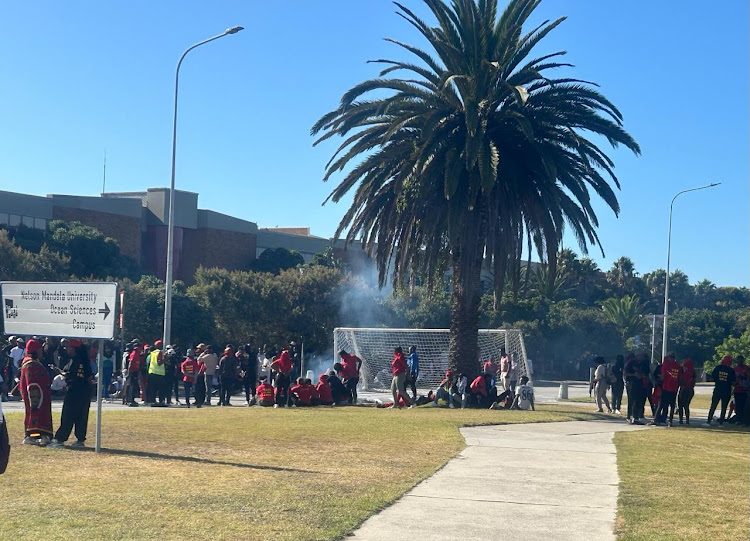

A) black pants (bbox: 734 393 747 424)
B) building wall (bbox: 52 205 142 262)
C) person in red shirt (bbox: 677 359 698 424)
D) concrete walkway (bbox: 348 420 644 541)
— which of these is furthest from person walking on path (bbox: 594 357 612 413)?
building wall (bbox: 52 205 142 262)

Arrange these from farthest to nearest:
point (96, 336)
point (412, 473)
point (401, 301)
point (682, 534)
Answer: point (401, 301)
point (96, 336)
point (412, 473)
point (682, 534)

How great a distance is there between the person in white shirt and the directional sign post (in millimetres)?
13297

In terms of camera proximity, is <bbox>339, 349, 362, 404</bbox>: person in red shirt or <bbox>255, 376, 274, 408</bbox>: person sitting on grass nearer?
<bbox>255, 376, 274, 408</bbox>: person sitting on grass

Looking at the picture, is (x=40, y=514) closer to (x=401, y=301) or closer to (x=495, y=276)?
(x=495, y=276)

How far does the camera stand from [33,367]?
1291cm

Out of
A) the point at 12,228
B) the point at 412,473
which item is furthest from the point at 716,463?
the point at 12,228

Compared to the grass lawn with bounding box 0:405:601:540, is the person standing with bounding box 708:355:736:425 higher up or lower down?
higher up

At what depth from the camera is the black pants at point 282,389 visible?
23.0 m

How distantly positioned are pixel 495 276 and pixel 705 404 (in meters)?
13.8

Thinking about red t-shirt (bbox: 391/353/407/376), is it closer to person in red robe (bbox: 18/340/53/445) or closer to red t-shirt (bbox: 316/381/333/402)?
red t-shirt (bbox: 316/381/333/402)

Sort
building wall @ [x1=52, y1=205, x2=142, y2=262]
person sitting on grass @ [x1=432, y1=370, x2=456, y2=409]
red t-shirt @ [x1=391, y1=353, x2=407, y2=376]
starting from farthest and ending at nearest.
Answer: building wall @ [x1=52, y1=205, x2=142, y2=262]
person sitting on grass @ [x1=432, y1=370, x2=456, y2=409]
red t-shirt @ [x1=391, y1=353, x2=407, y2=376]

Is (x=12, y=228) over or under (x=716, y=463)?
over

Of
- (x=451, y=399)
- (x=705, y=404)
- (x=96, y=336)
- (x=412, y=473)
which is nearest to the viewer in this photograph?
(x=412, y=473)

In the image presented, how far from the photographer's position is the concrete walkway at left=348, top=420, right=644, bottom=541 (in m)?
7.98
